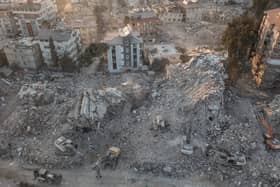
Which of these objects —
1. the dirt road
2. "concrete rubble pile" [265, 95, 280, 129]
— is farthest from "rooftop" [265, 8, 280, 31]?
the dirt road

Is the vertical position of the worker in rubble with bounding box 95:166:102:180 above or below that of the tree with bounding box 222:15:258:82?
below

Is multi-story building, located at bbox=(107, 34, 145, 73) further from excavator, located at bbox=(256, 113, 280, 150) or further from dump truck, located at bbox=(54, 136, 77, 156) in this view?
excavator, located at bbox=(256, 113, 280, 150)

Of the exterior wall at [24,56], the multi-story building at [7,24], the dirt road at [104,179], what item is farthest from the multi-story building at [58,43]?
the dirt road at [104,179]

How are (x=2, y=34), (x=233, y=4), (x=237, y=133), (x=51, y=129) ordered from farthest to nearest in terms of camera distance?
(x=233, y=4)
(x=2, y=34)
(x=51, y=129)
(x=237, y=133)

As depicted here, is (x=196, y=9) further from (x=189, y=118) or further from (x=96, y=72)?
(x=189, y=118)

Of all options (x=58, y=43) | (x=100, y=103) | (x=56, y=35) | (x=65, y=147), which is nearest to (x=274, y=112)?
(x=100, y=103)

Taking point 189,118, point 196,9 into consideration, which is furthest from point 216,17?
point 189,118
